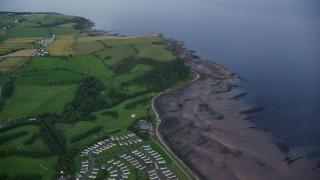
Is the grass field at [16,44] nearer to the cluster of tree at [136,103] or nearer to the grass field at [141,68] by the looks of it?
the grass field at [141,68]

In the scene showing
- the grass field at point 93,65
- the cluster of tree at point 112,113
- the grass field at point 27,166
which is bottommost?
the grass field at point 27,166

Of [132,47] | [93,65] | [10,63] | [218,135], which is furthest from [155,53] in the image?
[218,135]

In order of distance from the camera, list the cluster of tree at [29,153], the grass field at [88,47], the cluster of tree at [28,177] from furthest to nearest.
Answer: the grass field at [88,47] → the cluster of tree at [29,153] → the cluster of tree at [28,177]

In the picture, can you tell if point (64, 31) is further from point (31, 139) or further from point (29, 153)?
point (29, 153)

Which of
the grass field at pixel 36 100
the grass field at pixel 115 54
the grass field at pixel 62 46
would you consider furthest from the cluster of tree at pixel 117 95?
the grass field at pixel 62 46

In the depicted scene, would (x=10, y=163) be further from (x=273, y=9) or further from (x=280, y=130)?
(x=273, y=9)

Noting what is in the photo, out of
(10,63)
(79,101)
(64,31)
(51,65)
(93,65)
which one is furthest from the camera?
(64,31)

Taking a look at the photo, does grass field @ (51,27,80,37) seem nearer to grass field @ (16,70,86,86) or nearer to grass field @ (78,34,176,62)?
grass field @ (78,34,176,62)
